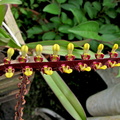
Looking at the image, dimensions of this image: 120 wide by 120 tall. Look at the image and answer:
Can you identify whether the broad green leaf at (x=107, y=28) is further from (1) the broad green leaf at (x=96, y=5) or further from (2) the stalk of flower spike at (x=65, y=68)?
(2) the stalk of flower spike at (x=65, y=68)

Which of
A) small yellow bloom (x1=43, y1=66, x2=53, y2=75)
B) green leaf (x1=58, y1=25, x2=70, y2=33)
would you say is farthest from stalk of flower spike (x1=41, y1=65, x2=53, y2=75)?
green leaf (x1=58, y1=25, x2=70, y2=33)

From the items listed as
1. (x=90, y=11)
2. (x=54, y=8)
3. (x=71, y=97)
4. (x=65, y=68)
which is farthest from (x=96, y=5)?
(x=65, y=68)

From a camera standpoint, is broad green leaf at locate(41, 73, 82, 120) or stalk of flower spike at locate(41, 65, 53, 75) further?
broad green leaf at locate(41, 73, 82, 120)

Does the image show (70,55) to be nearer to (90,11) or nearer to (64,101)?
(64,101)

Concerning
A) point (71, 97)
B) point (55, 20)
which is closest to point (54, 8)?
point (55, 20)

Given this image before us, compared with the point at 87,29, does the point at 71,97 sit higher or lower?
lower

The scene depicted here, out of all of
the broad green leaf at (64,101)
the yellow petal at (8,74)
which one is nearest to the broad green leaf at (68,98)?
the broad green leaf at (64,101)

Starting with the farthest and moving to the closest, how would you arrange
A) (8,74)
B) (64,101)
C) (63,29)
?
(63,29) → (64,101) → (8,74)

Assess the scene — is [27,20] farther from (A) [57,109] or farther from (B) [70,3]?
(A) [57,109]

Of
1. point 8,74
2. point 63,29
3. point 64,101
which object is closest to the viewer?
point 8,74

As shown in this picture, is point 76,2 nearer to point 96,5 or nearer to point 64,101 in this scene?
point 96,5

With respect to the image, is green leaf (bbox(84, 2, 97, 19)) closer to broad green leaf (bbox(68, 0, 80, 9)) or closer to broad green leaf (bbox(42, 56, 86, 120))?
broad green leaf (bbox(68, 0, 80, 9))

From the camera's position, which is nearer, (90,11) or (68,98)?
(68,98)
